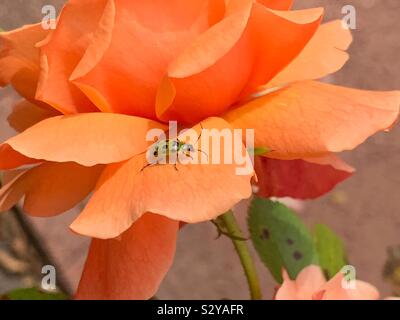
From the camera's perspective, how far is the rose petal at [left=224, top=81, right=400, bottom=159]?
0.15 meters

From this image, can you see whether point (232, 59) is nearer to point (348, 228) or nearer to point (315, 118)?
point (315, 118)

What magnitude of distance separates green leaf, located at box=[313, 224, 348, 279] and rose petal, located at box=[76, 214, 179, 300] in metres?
0.12

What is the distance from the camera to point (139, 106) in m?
0.17

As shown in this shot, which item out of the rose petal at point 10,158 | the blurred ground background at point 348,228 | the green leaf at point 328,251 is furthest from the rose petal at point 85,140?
the blurred ground background at point 348,228

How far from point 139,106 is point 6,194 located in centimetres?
5

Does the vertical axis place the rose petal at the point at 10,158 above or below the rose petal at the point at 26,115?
below

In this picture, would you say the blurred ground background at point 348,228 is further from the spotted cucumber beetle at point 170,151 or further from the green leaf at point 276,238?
the spotted cucumber beetle at point 170,151

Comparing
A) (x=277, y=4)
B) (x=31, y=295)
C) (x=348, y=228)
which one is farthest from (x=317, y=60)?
(x=348, y=228)

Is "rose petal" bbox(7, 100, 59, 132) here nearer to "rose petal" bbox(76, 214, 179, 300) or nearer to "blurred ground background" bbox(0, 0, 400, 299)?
"rose petal" bbox(76, 214, 179, 300)

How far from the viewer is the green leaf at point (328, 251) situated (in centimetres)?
26

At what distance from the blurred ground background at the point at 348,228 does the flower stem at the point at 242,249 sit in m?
0.20

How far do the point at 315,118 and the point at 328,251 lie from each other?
12 cm

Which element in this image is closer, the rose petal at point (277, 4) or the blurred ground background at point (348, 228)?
the rose petal at point (277, 4)
